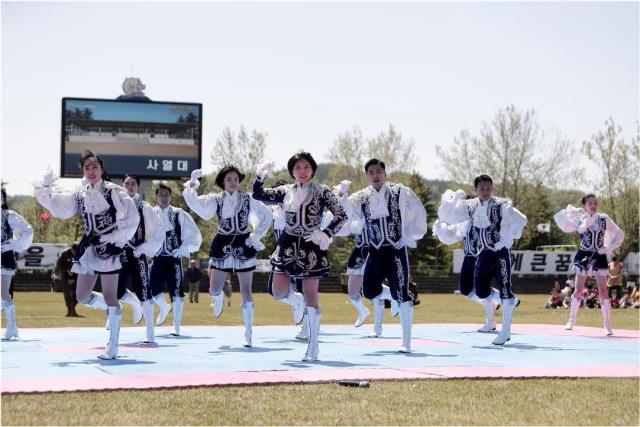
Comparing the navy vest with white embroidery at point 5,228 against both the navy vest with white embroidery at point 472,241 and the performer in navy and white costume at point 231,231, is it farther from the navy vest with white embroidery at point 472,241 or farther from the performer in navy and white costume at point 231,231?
the navy vest with white embroidery at point 472,241

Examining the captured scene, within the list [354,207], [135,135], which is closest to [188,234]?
[354,207]

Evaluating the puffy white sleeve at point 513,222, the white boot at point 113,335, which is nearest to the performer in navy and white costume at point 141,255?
the white boot at point 113,335

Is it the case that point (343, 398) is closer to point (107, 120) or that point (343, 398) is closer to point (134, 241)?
→ point (134, 241)

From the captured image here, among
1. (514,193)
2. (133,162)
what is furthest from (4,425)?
(514,193)

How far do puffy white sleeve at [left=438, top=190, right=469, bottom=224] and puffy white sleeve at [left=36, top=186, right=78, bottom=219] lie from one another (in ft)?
19.1

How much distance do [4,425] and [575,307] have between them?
1215cm

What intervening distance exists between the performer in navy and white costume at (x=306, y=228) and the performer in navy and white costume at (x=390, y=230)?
1349 mm

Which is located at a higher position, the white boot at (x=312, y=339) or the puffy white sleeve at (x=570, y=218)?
the puffy white sleeve at (x=570, y=218)

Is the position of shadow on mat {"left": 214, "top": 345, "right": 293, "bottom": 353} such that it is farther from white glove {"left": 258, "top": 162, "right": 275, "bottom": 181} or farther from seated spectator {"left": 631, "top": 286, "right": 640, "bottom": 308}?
seated spectator {"left": 631, "top": 286, "right": 640, "bottom": 308}

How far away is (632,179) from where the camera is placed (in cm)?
5369

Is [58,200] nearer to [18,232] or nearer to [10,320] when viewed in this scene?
[18,232]

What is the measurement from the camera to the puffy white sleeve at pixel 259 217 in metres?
12.5

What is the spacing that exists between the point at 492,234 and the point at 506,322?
4.09ft

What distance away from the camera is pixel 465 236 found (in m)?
14.1
